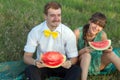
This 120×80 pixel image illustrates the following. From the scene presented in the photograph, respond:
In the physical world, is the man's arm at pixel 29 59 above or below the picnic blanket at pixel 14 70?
above

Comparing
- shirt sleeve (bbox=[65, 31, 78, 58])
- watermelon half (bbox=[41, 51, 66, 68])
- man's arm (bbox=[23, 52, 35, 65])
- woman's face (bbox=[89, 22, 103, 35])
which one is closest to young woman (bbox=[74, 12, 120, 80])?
woman's face (bbox=[89, 22, 103, 35])

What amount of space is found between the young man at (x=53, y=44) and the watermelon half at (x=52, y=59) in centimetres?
8

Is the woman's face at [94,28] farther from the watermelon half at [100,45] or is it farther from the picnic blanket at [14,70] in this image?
the picnic blanket at [14,70]

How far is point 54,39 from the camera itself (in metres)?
5.95

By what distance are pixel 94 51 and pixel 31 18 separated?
8.41ft

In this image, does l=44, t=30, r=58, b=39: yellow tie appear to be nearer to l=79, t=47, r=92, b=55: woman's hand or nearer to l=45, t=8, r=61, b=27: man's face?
l=45, t=8, r=61, b=27: man's face

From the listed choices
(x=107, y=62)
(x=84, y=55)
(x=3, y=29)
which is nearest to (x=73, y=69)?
(x=84, y=55)

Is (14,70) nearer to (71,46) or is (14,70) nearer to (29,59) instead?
(29,59)

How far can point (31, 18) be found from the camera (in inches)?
333

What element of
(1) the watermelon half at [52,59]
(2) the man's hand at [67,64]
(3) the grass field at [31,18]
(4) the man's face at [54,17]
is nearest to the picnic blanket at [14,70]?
(3) the grass field at [31,18]

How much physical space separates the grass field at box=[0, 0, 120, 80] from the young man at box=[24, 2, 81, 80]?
687 mm

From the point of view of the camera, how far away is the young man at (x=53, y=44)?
5.73 m

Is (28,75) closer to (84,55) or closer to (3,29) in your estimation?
(84,55)

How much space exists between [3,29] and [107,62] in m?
2.53
